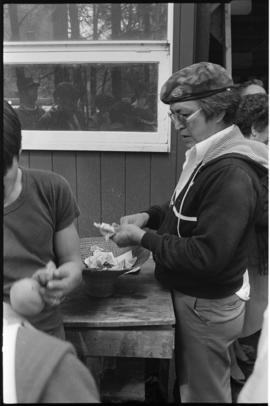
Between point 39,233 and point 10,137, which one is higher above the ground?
point 10,137

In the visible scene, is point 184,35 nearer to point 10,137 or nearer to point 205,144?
point 205,144

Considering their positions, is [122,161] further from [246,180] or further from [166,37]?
[246,180]

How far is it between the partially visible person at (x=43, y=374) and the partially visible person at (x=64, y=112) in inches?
66.1

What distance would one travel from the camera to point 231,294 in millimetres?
1257

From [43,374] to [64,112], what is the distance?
1767 mm

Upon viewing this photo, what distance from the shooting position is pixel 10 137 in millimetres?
816

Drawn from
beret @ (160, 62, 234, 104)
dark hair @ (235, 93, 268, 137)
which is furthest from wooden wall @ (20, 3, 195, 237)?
beret @ (160, 62, 234, 104)

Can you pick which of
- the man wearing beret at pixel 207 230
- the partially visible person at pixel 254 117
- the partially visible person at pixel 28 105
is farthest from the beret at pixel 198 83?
the partially visible person at pixel 28 105

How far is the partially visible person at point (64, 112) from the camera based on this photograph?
2.22m

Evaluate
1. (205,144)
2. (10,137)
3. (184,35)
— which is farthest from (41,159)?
(10,137)

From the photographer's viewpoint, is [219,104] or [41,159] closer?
[219,104]

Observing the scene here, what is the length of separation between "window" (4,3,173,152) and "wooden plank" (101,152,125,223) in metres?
0.07

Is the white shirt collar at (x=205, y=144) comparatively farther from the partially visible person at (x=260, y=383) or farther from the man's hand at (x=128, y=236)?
the partially visible person at (x=260, y=383)

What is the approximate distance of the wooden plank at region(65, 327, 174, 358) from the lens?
3.92 ft
